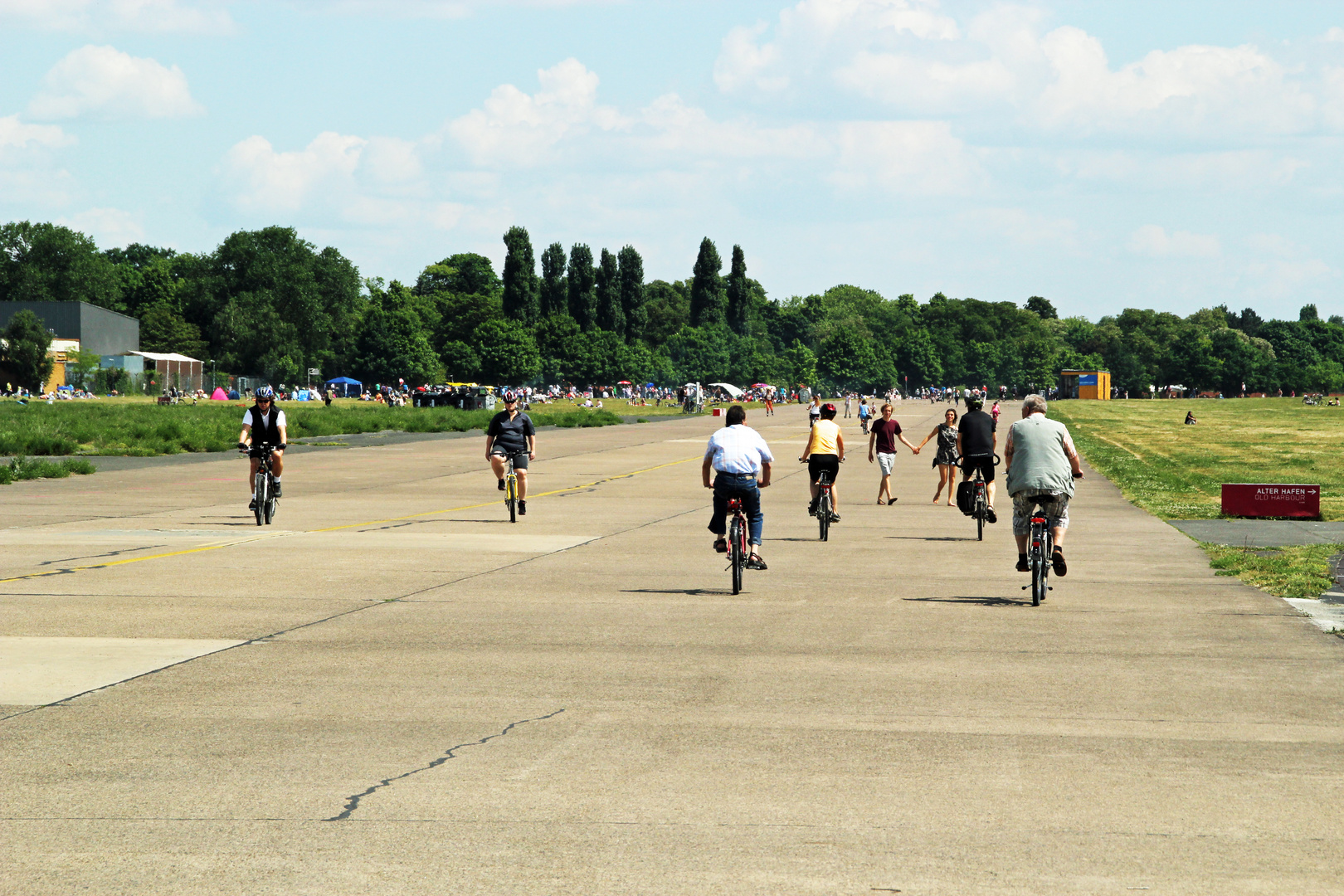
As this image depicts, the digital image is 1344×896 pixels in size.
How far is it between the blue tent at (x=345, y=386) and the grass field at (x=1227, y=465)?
7799cm

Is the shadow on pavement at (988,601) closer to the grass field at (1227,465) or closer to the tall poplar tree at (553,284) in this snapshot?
the grass field at (1227,465)

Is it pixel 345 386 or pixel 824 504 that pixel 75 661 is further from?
pixel 345 386

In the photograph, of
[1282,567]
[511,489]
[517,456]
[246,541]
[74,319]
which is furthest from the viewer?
[74,319]

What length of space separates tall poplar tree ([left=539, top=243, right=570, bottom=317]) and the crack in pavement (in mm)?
159878

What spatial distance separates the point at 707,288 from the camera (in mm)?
189750

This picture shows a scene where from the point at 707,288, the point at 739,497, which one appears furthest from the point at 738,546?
the point at 707,288

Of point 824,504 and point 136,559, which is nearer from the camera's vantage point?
point 136,559

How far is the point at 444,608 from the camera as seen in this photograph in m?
12.7

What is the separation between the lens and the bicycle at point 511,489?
22.2 metres

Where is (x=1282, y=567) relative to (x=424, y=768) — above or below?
below

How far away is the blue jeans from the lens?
46.9ft

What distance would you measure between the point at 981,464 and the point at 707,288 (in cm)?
16980

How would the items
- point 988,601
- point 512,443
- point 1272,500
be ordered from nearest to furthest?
point 988,601, point 512,443, point 1272,500

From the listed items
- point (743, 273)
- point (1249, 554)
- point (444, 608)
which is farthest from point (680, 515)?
point (743, 273)
